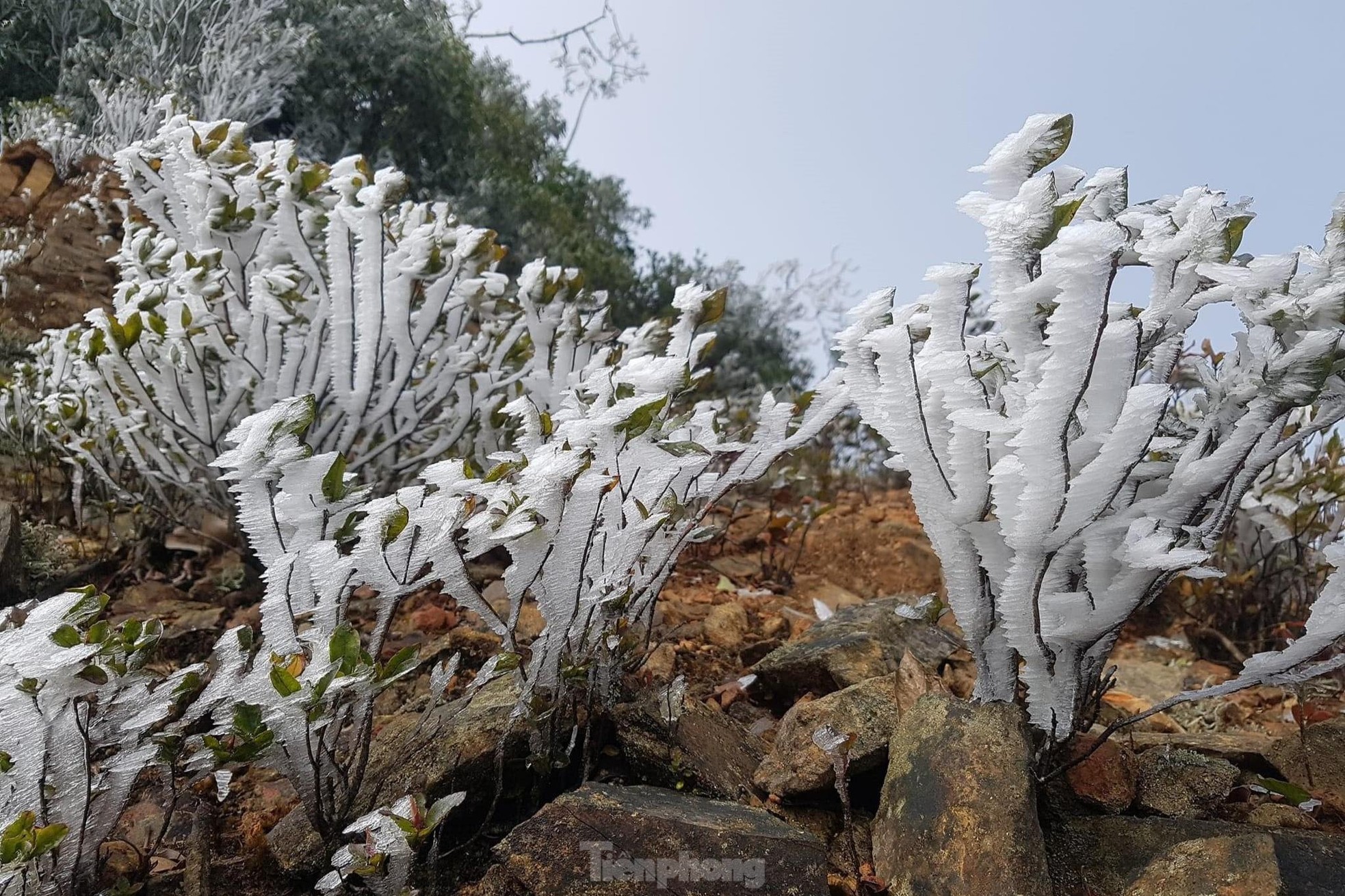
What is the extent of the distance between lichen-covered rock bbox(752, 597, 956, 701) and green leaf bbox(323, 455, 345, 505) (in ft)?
3.36

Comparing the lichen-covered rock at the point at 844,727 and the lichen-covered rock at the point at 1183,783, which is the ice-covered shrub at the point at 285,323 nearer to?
the lichen-covered rock at the point at 844,727

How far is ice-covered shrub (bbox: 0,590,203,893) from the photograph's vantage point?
103cm

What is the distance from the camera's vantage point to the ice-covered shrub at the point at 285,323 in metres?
2.14

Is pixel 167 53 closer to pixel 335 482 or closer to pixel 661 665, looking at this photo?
pixel 661 665

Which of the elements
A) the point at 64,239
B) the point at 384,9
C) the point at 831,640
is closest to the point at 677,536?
the point at 831,640

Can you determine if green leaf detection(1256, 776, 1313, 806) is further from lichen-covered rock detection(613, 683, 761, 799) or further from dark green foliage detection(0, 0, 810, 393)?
dark green foliage detection(0, 0, 810, 393)

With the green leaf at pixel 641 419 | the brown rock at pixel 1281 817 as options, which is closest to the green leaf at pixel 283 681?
the green leaf at pixel 641 419

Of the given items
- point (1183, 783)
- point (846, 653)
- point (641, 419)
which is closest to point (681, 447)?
point (641, 419)

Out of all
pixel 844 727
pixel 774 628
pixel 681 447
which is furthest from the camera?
pixel 774 628

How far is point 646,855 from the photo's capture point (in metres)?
1.13

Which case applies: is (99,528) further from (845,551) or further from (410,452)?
(845,551)

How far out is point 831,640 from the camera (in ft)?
6.22

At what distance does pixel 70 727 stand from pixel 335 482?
0.44 m

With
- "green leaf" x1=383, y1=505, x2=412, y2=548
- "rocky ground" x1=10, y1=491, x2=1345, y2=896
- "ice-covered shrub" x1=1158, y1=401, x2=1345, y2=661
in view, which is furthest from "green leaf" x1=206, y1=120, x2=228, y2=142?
"ice-covered shrub" x1=1158, y1=401, x2=1345, y2=661
